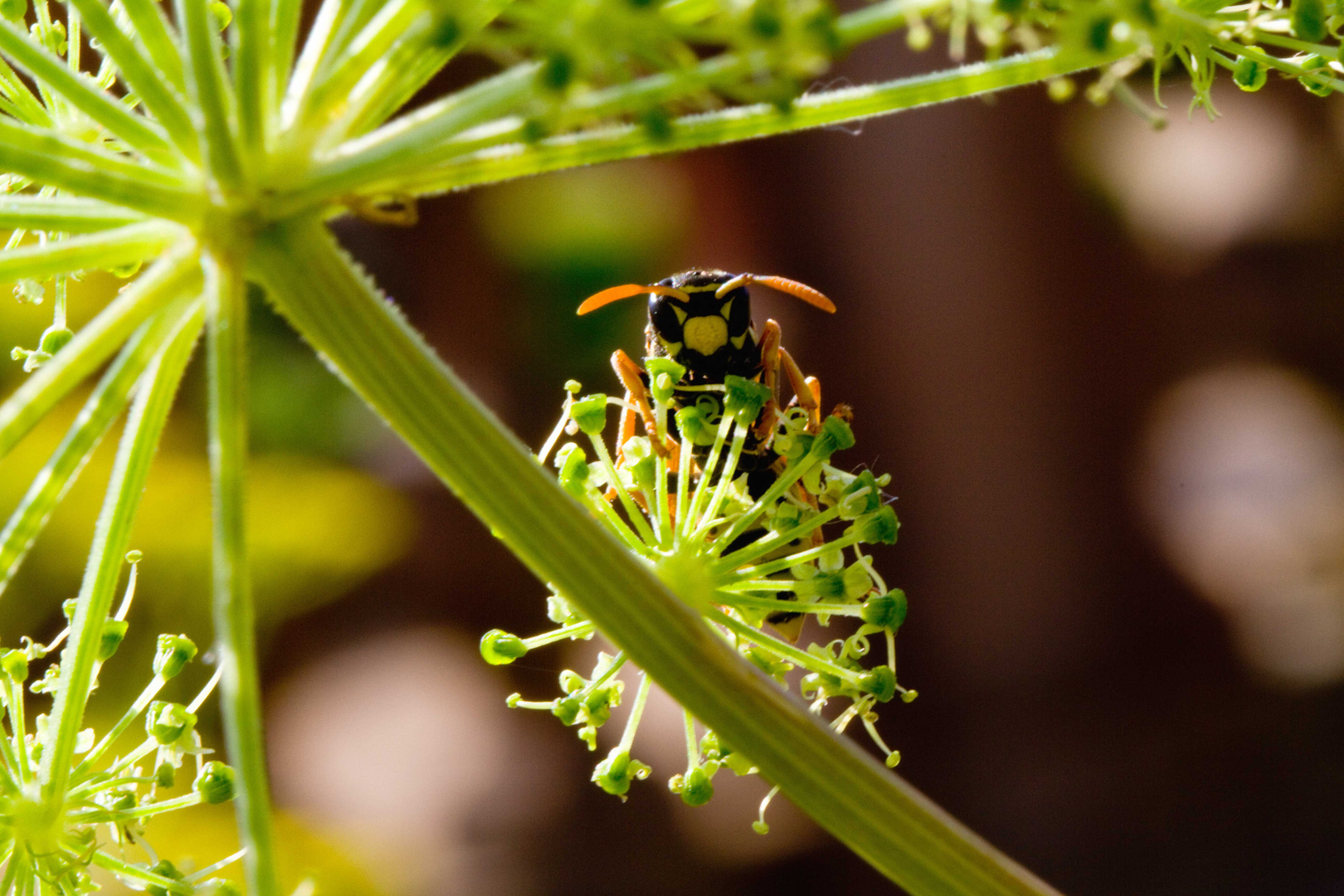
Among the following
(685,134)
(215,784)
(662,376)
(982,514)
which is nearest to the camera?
(685,134)

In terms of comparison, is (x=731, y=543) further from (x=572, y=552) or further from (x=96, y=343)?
(x=96, y=343)

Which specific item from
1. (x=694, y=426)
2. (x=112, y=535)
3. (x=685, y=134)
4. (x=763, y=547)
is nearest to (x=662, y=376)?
(x=694, y=426)

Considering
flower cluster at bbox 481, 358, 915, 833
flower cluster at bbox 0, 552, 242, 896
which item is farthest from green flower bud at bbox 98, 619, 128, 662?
flower cluster at bbox 481, 358, 915, 833

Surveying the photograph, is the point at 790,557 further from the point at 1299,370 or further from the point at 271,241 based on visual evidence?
the point at 1299,370

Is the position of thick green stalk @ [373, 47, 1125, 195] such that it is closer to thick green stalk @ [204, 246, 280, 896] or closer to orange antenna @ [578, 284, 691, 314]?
thick green stalk @ [204, 246, 280, 896]

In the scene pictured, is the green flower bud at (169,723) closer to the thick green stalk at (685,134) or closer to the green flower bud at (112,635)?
the green flower bud at (112,635)

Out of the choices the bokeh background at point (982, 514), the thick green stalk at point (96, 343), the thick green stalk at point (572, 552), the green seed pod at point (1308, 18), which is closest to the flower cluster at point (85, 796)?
the thick green stalk at point (96, 343)
